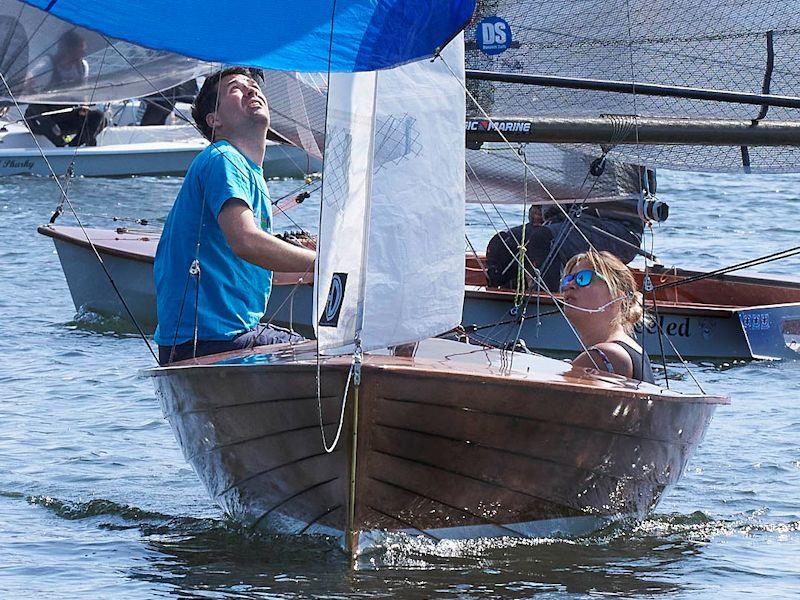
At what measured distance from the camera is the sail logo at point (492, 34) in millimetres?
8211

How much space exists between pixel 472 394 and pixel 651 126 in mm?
2750

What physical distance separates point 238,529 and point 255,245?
1.12 m

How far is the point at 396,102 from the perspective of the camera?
15.8ft

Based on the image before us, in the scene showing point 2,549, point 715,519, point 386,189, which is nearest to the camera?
point 386,189

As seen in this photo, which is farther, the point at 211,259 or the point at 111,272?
the point at 111,272

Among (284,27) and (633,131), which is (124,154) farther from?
(284,27)

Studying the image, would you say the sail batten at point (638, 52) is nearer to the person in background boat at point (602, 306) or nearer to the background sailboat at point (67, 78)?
the background sailboat at point (67, 78)

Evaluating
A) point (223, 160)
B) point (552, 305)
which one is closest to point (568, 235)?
point (552, 305)

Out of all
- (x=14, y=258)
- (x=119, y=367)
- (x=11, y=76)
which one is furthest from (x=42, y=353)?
(x=14, y=258)

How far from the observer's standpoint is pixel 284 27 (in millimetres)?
4855

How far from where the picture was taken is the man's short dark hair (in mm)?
5523

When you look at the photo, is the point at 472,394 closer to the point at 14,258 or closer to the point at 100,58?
the point at 100,58

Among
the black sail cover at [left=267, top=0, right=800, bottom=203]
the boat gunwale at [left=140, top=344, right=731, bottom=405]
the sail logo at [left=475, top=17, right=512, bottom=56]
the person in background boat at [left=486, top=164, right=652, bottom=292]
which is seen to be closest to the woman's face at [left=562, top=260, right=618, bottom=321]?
the boat gunwale at [left=140, top=344, right=731, bottom=405]

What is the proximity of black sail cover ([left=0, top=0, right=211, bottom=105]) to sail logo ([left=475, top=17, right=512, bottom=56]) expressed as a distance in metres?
2.11
